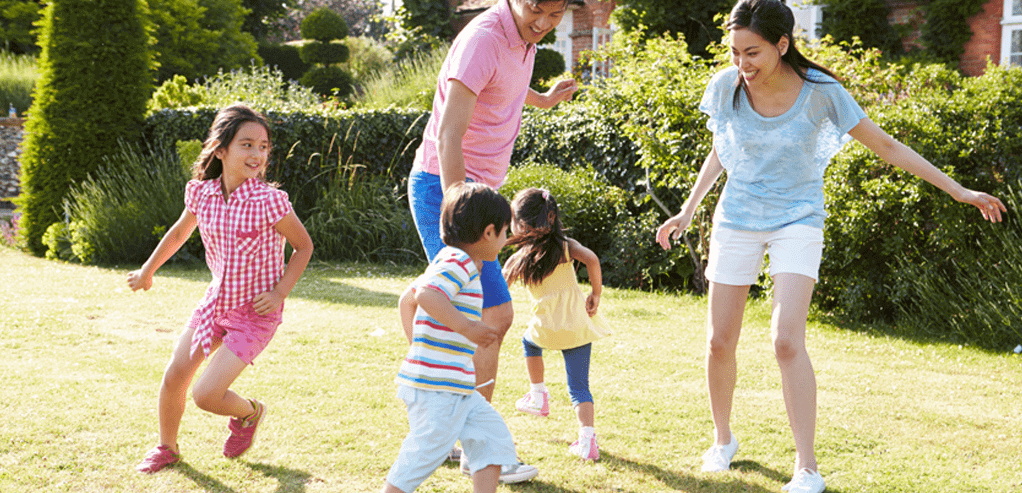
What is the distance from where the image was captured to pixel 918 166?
2.96 m

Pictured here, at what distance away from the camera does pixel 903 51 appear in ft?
46.1

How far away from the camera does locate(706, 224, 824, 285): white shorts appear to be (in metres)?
3.02

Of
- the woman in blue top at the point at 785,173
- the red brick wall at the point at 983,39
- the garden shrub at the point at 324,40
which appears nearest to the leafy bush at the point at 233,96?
the woman in blue top at the point at 785,173

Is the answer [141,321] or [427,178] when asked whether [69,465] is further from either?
[141,321]

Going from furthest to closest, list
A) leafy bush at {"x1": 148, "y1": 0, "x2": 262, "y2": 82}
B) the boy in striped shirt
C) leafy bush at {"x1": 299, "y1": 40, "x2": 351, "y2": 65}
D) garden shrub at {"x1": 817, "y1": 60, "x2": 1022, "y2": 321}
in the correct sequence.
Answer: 1. leafy bush at {"x1": 299, "y1": 40, "x2": 351, "y2": 65}
2. leafy bush at {"x1": 148, "y1": 0, "x2": 262, "y2": 82}
3. garden shrub at {"x1": 817, "y1": 60, "x2": 1022, "y2": 321}
4. the boy in striped shirt

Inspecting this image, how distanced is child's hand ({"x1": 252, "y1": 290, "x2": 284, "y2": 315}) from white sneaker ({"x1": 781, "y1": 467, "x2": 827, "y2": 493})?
2.01 metres

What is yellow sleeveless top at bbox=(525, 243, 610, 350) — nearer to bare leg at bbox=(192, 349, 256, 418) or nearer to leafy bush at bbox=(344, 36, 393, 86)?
bare leg at bbox=(192, 349, 256, 418)

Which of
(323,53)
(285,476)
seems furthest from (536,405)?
(323,53)

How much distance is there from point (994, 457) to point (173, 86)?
1083 cm

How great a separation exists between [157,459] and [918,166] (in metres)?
2.97

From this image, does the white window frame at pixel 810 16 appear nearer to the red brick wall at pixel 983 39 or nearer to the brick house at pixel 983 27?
the brick house at pixel 983 27

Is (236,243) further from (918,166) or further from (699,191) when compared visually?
(918,166)

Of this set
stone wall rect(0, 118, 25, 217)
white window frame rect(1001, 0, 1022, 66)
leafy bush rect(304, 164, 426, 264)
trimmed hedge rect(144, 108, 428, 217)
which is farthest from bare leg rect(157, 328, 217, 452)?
stone wall rect(0, 118, 25, 217)

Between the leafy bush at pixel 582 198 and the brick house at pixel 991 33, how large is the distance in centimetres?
827
